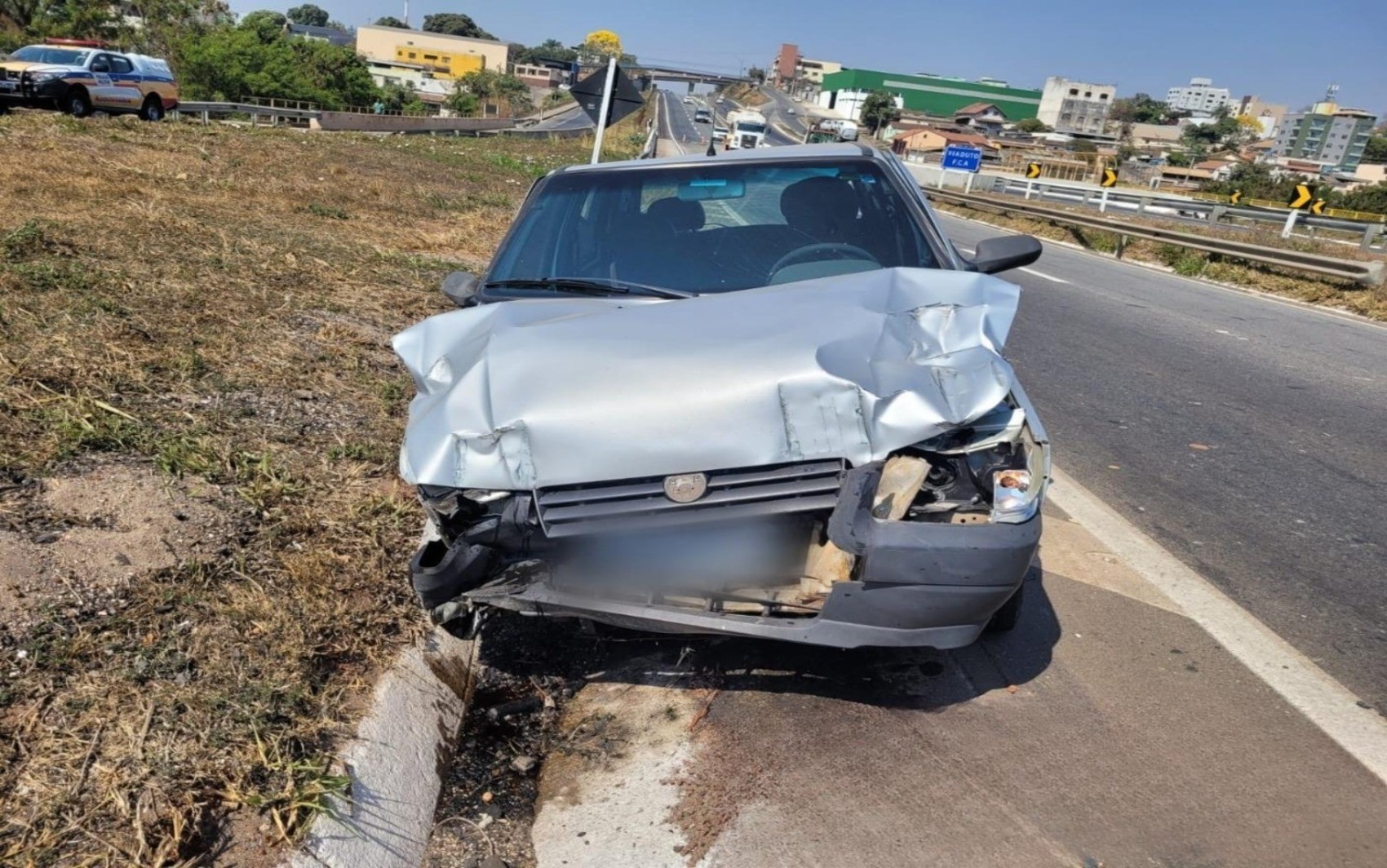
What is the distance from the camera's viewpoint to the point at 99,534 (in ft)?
11.7

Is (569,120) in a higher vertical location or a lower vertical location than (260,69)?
lower

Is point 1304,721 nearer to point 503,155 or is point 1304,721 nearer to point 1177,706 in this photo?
point 1177,706

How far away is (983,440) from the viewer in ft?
10.1

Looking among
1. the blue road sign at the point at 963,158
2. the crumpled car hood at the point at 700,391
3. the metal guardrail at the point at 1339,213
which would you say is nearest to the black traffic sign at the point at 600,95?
the crumpled car hood at the point at 700,391

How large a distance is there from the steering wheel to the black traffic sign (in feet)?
24.2

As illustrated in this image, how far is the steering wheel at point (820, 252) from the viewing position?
171 inches

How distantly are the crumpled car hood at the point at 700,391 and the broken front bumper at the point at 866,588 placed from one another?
22 cm

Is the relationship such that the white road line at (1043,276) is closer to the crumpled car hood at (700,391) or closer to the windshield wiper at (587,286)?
the windshield wiper at (587,286)

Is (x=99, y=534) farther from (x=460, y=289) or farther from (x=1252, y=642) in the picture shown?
(x=1252, y=642)

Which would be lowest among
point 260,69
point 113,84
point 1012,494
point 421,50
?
point 260,69

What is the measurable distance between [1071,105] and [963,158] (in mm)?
146713

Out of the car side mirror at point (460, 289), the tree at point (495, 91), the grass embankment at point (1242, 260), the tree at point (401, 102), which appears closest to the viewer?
the car side mirror at point (460, 289)

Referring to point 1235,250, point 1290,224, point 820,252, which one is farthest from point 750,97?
point 820,252

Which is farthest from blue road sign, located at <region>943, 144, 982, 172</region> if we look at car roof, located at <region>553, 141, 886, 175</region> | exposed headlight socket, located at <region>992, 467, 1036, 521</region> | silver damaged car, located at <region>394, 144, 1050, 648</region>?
exposed headlight socket, located at <region>992, 467, 1036, 521</region>
